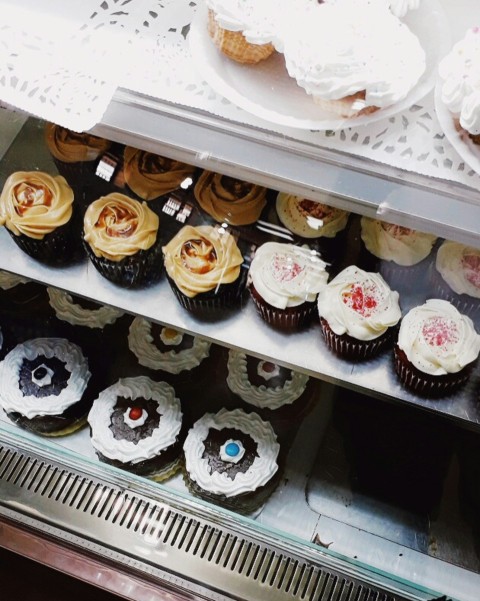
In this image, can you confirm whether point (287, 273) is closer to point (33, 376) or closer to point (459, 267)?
point (459, 267)

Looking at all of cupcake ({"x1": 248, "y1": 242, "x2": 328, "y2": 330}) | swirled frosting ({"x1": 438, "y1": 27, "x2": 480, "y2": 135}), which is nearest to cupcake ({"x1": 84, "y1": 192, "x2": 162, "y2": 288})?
cupcake ({"x1": 248, "y1": 242, "x2": 328, "y2": 330})

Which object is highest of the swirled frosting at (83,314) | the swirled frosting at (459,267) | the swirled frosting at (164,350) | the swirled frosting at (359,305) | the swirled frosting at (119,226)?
the swirled frosting at (119,226)

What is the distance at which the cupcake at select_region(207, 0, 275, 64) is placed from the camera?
54.4 inches

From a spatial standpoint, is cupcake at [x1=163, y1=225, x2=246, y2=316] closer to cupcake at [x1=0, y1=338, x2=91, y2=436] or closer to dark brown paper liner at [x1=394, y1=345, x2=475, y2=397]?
dark brown paper liner at [x1=394, y1=345, x2=475, y2=397]

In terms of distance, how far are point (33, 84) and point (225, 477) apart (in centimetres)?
112

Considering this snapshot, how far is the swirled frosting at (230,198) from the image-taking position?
176cm

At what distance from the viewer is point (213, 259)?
5.75 ft

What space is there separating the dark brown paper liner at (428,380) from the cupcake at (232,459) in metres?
0.59

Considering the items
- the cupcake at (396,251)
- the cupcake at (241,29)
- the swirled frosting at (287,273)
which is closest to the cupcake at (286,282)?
the swirled frosting at (287,273)

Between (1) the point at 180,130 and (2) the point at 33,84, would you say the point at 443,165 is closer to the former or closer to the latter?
(1) the point at 180,130

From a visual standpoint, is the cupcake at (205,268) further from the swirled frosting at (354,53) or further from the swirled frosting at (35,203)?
the swirled frosting at (354,53)

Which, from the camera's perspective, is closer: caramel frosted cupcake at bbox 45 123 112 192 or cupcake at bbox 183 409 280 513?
caramel frosted cupcake at bbox 45 123 112 192

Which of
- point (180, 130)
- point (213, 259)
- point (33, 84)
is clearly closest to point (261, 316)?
point (213, 259)

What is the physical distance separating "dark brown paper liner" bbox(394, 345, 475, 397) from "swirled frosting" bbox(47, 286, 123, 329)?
3.56 ft
